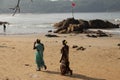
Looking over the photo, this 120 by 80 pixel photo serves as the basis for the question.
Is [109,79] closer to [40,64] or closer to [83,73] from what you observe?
[83,73]

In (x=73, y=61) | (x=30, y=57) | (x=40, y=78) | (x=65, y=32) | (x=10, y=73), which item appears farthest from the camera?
(x=65, y=32)

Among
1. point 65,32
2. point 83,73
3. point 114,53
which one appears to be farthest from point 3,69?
point 65,32

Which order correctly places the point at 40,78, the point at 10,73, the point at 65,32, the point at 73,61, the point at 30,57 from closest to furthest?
the point at 40,78 < the point at 10,73 < the point at 73,61 < the point at 30,57 < the point at 65,32

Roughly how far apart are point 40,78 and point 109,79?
2.80m

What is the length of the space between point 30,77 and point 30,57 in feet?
17.8

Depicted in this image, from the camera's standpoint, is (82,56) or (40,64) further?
(82,56)

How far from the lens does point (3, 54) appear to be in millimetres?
19734

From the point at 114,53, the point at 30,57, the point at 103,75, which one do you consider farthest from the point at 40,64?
the point at 114,53

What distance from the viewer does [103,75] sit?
47.1 ft

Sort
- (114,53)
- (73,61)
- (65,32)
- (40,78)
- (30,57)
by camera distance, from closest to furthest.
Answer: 1. (40,78)
2. (73,61)
3. (30,57)
4. (114,53)
5. (65,32)

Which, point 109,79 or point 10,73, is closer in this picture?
point 109,79

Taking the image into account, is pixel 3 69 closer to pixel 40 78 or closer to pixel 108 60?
pixel 40 78

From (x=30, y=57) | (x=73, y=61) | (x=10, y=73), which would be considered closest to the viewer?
(x=10, y=73)

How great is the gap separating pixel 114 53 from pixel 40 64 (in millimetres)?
7319
